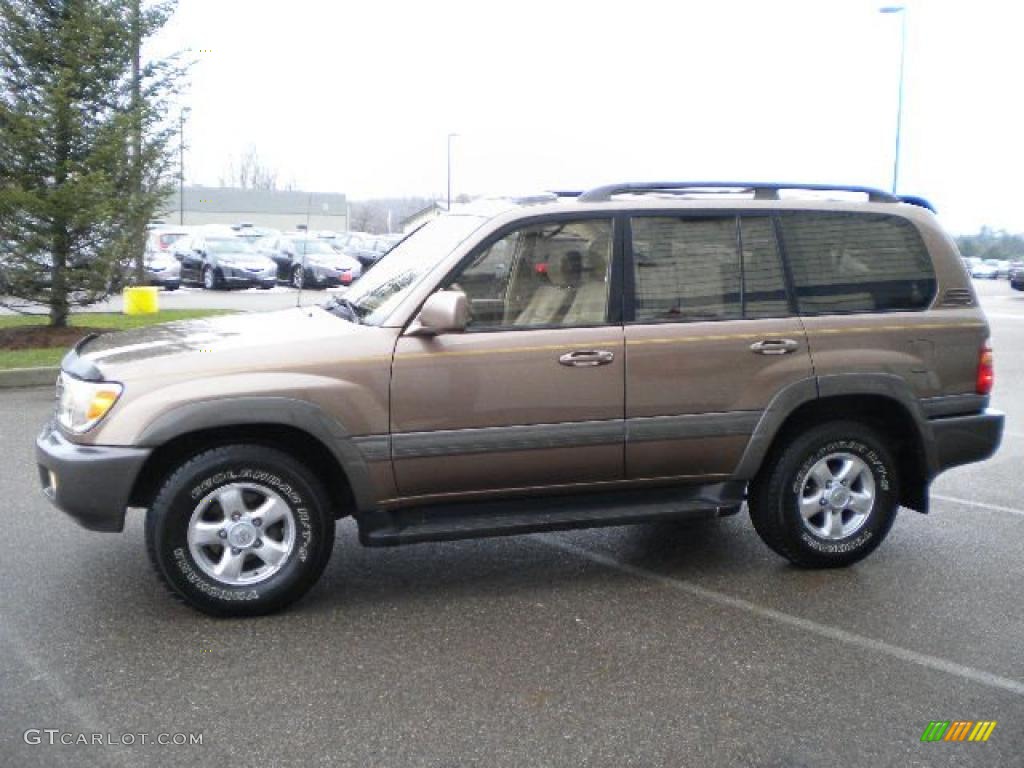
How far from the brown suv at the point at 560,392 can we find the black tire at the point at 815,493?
0.01 metres

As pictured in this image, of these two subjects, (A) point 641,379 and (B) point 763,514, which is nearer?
(A) point 641,379

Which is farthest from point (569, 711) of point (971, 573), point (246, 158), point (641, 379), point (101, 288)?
point (246, 158)

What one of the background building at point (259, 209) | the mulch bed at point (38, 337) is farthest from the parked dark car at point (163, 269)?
the background building at point (259, 209)

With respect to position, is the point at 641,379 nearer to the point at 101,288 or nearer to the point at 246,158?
the point at 101,288

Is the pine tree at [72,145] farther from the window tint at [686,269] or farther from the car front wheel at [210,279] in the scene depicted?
the car front wheel at [210,279]

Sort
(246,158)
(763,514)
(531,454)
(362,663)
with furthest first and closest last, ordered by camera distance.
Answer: (246,158) < (763,514) < (531,454) < (362,663)

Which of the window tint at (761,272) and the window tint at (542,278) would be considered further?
the window tint at (761,272)

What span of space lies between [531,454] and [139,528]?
8.08ft

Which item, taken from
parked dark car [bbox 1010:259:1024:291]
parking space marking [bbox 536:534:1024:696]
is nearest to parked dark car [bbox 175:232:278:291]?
parked dark car [bbox 1010:259:1024:291]

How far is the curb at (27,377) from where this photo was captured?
10730mm

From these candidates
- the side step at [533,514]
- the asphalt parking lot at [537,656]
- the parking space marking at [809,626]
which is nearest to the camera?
the asphalt parking lot at [537,656]

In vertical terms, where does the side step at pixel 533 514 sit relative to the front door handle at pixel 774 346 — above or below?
below

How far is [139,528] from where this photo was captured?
222 inches

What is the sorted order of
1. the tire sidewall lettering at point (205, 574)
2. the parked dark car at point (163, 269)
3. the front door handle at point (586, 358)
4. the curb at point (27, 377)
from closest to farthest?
the tire sidewall lettering at point (205, 574)
the front door handle at point (586, 358)
the curb at point (27, 377)
the parked dark car at point (163, 269)
